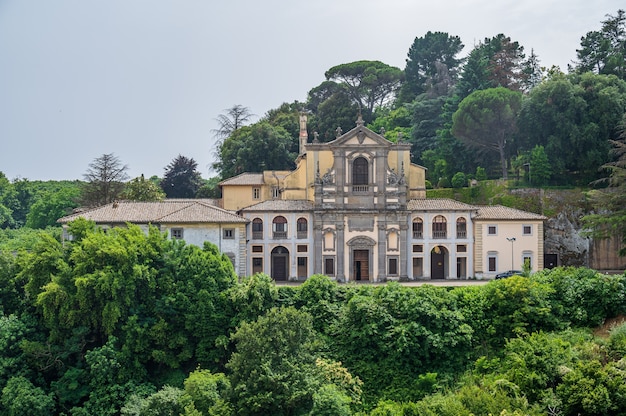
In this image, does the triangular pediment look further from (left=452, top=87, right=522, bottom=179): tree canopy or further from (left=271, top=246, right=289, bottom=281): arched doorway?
(left=452, top=87, right=522, bottom=179): tree canopy

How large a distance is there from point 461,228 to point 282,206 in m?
11.4

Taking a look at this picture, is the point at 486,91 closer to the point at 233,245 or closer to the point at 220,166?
the point at 233,245

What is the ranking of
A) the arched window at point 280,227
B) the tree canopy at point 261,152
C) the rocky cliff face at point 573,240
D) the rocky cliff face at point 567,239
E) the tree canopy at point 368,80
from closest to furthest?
the arched window at point 280,227
the rocky cliff face at point 573,240
the rocky cliff face at point 567,239
the tree canopy at point 261,152
the tree canopy at point 368,80

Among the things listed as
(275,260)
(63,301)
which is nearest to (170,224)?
(275,260)

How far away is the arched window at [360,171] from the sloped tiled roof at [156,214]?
8.08 meters

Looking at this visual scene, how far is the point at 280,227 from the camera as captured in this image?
1759 inches

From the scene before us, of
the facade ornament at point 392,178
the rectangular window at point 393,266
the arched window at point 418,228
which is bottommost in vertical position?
the rectangular window at point 393,266

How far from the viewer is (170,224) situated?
135 feet

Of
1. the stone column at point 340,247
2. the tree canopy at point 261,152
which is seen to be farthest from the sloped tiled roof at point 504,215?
the tree canopy at point 261,152

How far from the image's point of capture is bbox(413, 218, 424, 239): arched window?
45000mm

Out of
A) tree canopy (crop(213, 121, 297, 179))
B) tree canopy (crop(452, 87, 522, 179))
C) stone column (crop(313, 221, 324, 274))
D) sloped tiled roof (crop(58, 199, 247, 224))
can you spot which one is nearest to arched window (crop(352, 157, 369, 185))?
stone column (crop(313, 221, 324, 274))

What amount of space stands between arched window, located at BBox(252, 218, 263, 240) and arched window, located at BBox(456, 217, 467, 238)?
40.7ft

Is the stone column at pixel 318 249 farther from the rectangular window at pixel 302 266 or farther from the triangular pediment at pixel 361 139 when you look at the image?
the triangular pediment at pixel 361 139

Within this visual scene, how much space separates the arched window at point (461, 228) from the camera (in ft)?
Result: 147
